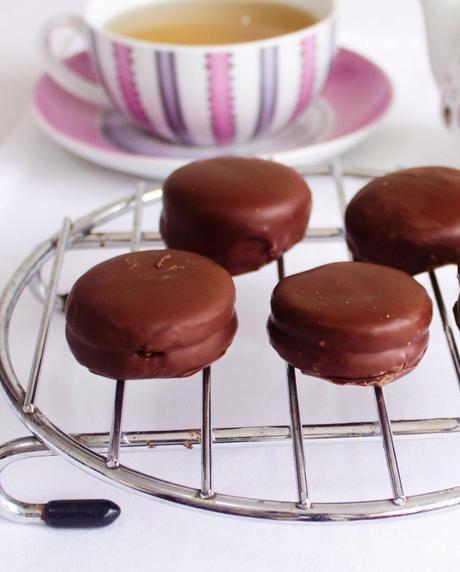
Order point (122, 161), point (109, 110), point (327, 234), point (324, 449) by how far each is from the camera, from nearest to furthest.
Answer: point (324, 449)
point (327, 234)
point (122, 161)
point (109, 110)

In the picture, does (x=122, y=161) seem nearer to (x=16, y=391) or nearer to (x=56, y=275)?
(x=56, y=275)

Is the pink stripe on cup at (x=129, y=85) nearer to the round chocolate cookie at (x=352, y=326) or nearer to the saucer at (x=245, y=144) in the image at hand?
the saucer at (x=245, y=144)

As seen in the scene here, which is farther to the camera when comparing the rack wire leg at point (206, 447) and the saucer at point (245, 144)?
the saucer at point (245, 144)

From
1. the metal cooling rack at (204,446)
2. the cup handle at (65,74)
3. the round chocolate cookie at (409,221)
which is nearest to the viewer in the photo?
the metal cooling rack at (204,446)

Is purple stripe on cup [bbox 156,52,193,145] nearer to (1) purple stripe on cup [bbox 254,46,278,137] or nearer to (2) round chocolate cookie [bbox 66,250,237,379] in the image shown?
(1) purple stripe on cup [bbox 254,46,278,137]

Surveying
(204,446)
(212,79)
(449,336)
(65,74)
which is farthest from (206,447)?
(65,74)

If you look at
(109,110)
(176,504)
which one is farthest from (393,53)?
(176,504)

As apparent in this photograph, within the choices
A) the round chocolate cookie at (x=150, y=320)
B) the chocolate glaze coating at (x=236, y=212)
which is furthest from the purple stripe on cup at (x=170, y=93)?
the round chocolate cookie at (x=150, y=320)
